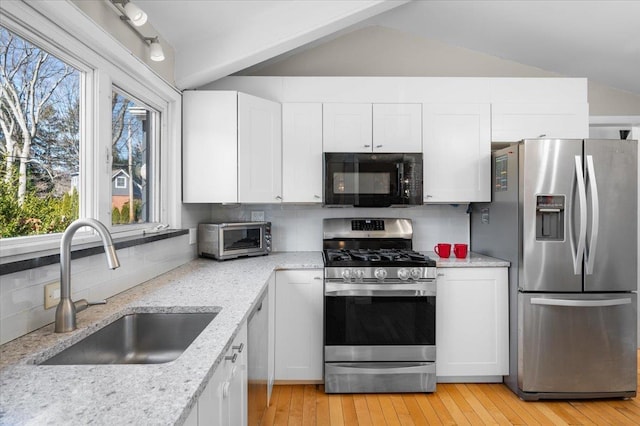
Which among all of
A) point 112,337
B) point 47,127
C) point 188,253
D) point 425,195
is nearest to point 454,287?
point 425,195

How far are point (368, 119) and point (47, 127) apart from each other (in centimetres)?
204

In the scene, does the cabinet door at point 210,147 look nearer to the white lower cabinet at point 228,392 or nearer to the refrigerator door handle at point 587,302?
the white lower cabinet at point 228,392

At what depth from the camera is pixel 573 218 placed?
2.41 metres

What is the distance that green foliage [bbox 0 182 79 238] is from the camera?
4.30 feet

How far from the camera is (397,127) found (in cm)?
292

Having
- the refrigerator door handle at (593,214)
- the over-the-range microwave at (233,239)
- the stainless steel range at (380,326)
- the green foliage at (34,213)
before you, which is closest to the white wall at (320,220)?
the over-the-range microwave at (233,239)

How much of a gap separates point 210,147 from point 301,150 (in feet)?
2.18

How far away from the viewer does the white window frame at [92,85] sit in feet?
4.43

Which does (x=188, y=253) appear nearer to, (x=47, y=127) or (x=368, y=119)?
(x=47, y=127)

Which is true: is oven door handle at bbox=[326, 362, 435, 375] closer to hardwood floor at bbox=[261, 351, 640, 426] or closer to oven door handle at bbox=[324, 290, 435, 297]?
hardwood floor at bbox=[261, 351, 640, 426]

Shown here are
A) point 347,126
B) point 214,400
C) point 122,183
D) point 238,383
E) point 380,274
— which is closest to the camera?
point 214,400

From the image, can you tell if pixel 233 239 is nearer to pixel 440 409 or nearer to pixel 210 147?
pixel 210 147

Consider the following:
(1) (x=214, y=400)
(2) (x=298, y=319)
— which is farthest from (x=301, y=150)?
(1) (x=214, y=400)

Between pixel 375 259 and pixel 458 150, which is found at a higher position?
pixel 458 150
